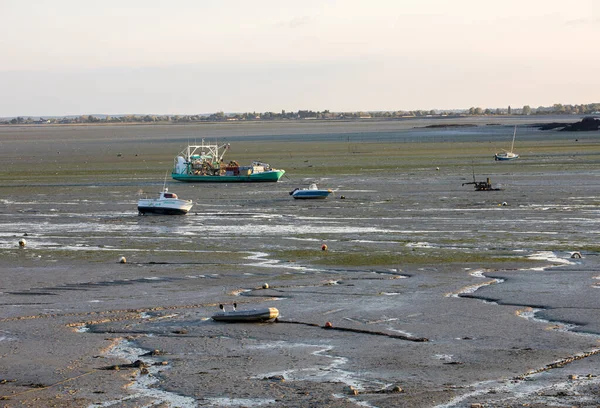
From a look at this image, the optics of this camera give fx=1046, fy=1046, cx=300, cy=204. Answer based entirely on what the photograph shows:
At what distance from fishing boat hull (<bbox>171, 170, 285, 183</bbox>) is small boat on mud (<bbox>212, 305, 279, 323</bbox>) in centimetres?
5697

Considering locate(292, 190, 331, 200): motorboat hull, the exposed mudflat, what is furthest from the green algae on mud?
locate(292, 190, 331, 200): motorboat hull

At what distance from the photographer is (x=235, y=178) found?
86.6 m

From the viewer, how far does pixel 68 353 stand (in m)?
25.0

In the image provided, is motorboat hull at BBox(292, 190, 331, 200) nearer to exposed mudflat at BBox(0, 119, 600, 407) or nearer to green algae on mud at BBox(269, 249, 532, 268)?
exposed mudflat at BBox(0, 119, 600, 407)

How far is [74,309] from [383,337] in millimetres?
9611

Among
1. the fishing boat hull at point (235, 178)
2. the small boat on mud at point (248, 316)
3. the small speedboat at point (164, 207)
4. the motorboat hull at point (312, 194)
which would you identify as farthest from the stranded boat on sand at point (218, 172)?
the small boat on mud at point (248, 316)

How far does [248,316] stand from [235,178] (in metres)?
58.9

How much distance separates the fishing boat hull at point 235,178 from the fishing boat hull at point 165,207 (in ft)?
89.1

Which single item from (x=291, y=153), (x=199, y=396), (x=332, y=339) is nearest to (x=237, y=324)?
(x=332, y=339)

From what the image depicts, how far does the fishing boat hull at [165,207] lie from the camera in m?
57.7

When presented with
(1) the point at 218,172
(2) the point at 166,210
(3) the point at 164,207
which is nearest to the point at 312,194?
(2) the point at 166,210

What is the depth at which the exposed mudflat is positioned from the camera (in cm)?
2186

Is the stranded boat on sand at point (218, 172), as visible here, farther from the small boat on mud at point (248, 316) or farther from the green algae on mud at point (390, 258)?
the small boat on mud at point (248, 316)

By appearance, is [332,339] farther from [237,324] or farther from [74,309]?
[74,309]
